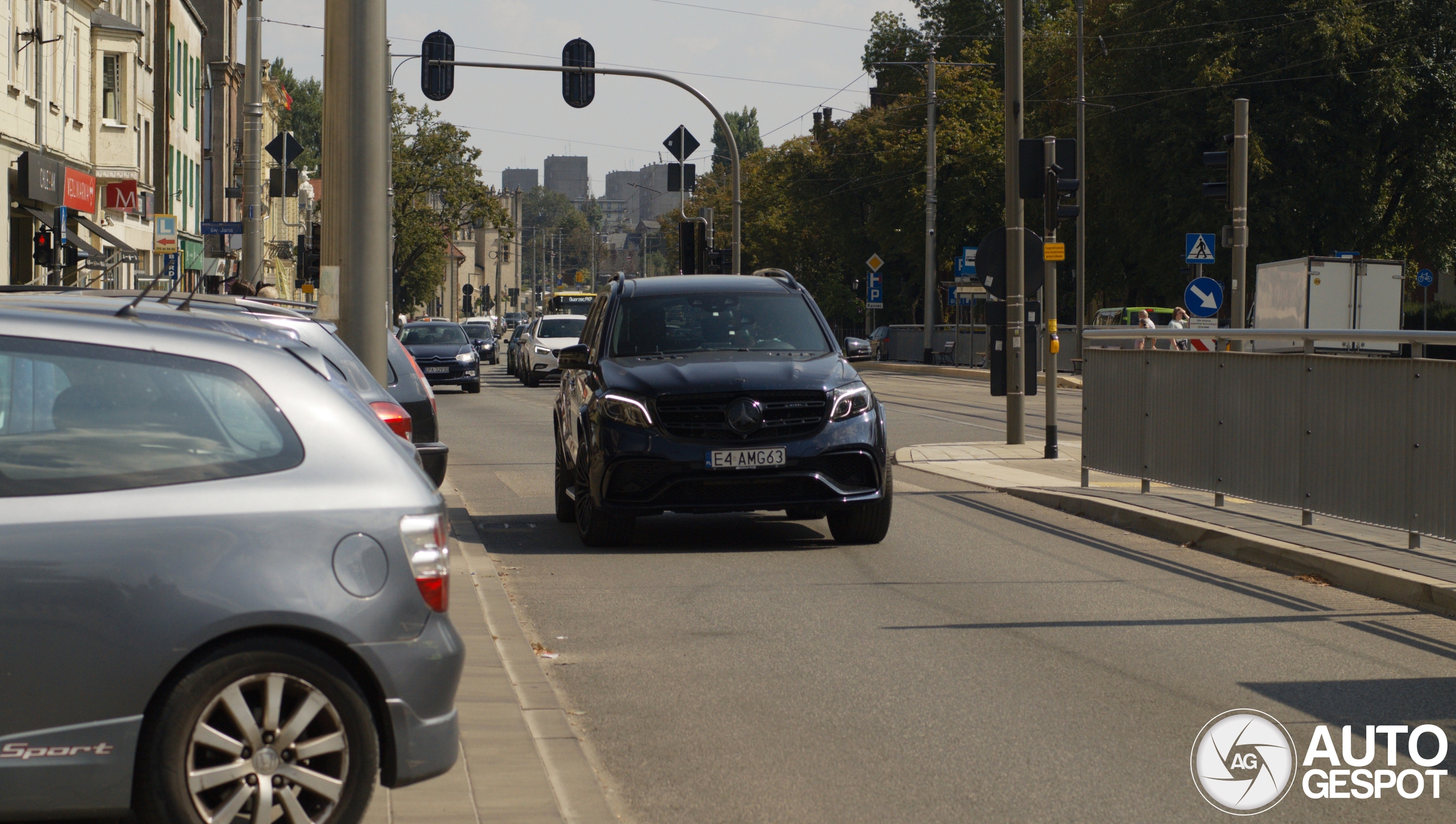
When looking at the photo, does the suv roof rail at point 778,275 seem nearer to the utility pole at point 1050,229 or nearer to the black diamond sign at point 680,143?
the utility pole at point 1050,229

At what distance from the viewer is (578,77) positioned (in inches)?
1161

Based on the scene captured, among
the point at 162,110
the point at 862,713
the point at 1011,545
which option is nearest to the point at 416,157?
the point at 162,110

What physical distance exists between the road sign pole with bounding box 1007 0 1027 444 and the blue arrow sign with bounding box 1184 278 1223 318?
Result: 876 cm

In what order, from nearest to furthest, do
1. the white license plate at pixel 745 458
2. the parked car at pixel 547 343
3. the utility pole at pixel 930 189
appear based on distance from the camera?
the white license plate at pixel 745 458 < the parked car at pixel 547 343 < the utility pole at pixel 930 189

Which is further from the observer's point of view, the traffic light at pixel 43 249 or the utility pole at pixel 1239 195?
the traffic light at pixel 43 249

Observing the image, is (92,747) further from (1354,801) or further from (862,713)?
(1354,801)

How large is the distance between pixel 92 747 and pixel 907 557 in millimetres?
6910

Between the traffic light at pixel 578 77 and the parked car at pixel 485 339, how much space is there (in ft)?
99.7

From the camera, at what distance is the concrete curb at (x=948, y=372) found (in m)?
40.3

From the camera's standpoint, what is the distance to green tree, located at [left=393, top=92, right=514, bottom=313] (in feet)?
233

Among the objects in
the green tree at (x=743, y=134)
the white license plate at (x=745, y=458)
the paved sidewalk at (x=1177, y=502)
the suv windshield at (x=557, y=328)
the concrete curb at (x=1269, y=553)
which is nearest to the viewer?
the concrete curb at (x=1269, y=553)

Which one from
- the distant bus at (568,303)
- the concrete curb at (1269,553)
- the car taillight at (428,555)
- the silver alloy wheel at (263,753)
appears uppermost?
the distant bus at (568,303)

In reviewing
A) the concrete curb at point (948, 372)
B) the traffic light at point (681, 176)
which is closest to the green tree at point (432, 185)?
the concrete curb at point (948, 372)

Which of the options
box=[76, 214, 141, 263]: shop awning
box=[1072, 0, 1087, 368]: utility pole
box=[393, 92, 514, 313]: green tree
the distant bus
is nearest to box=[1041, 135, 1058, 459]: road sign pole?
box=[76, 214, 141, 263]: shop awning
